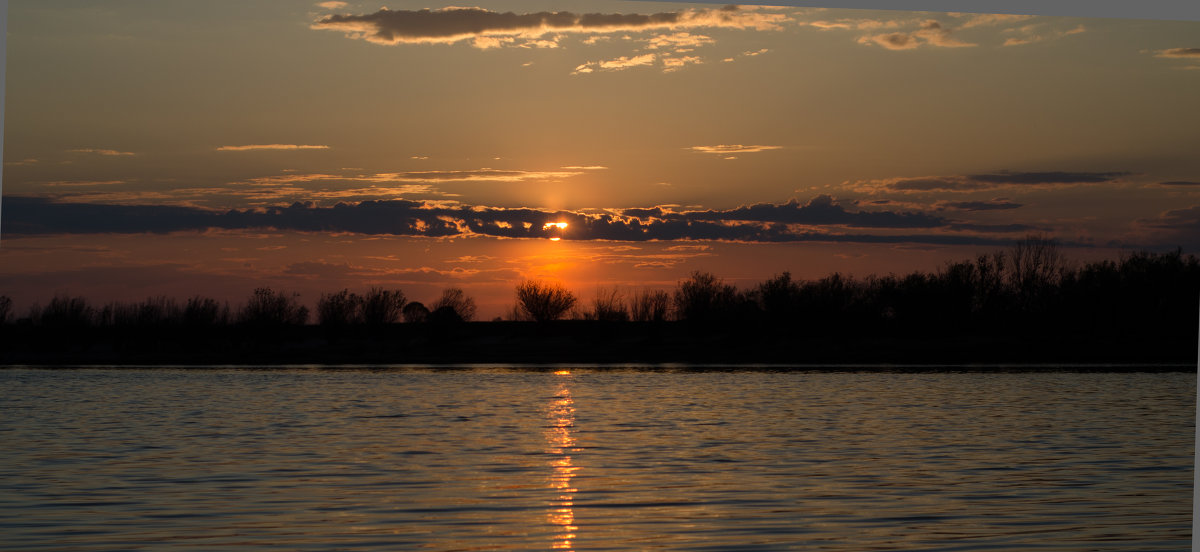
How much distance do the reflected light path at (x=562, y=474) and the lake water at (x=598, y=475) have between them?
0.19 ft

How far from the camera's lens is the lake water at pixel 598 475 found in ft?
38.3

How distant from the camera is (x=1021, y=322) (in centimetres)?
7825

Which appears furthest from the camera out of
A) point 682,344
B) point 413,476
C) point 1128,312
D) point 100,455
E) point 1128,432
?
point 682,344

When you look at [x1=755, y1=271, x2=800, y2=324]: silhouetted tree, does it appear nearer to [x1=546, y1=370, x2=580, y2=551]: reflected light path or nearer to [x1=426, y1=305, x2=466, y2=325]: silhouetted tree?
[x1=426, y1=305, x2=466, y2=325]: silhouetted tree

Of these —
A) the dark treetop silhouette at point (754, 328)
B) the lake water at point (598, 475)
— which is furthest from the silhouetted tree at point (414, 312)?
the lake water at point (598, 475)

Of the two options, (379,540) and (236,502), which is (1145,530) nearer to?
(379,540)

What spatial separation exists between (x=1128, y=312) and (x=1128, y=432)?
5888 centimetres

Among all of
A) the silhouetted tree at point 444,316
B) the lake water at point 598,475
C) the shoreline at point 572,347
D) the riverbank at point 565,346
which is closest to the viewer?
the lake water at point 598,475

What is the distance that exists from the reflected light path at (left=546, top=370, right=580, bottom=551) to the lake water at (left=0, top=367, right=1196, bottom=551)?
2.2 inches

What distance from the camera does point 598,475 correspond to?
52.1 feet

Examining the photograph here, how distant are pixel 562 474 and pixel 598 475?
0.48 meters

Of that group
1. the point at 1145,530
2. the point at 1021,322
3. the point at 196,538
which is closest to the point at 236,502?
the point at 196,538

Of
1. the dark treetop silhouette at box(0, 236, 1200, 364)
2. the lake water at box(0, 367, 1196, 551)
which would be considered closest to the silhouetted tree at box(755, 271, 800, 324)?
the dark treetop silhouette at box(0, 236, 1200, 364)

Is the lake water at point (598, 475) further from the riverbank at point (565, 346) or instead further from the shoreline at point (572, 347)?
the riverbank at point (565, 346)
